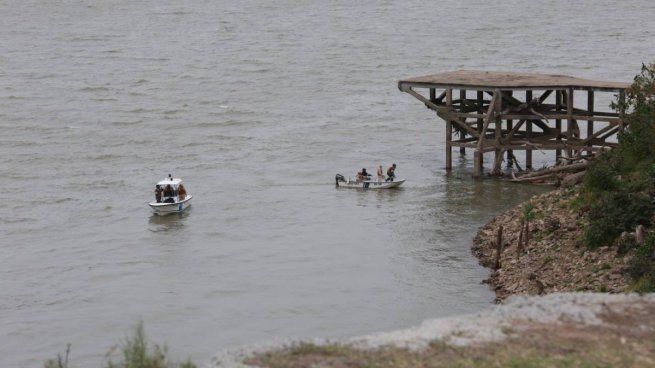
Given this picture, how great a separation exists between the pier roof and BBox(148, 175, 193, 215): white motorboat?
830 cm

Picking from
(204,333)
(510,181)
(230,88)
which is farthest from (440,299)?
(230,88)

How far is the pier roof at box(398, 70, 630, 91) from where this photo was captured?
3409 centimetres

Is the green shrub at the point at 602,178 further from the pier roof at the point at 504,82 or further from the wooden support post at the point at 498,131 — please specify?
the wooden support post at the point at 498,131

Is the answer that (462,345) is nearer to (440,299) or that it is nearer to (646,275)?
(646,275)

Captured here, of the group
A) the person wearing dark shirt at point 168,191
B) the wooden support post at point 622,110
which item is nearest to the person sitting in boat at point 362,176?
the person wearing dark shirt at point 168,191

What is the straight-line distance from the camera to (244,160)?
135 feet

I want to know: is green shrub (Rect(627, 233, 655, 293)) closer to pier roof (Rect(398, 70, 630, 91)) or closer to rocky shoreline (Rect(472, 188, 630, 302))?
rocky shoreline (Rect(472, 188, 630, 302))

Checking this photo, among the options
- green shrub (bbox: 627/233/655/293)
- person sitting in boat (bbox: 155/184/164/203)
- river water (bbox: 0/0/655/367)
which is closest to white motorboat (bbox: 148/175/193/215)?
person sitting in boat (bbox: 155/184/164/203)

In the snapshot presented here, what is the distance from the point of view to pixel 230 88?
54281mm

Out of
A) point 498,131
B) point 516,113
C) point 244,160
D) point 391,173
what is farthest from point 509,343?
point 244,160

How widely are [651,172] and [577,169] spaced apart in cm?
914

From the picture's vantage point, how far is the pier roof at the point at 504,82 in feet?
112

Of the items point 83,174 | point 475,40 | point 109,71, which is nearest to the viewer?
point 83,174

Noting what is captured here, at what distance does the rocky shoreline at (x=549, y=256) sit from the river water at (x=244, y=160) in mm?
692
